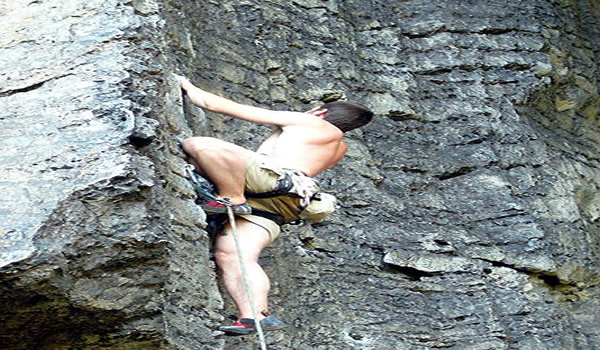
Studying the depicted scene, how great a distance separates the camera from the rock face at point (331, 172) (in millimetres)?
3396

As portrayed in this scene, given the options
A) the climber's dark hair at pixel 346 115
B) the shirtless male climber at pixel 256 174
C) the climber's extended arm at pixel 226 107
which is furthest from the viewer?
the climber's dark hair at pixel 346 115

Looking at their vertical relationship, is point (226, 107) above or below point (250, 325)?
above

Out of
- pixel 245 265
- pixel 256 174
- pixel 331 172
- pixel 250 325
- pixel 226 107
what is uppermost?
pixel 226 107

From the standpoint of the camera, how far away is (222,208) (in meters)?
4.40

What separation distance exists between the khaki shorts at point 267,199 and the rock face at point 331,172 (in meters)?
0.37

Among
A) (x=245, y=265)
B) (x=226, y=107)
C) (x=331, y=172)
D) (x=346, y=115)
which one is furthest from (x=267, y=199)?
(x=331, y=172)

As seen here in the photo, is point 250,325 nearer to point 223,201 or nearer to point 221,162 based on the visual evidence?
point 223,201

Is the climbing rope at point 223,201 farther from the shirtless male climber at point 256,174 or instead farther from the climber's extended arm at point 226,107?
the climber's extended arm at point 226,107

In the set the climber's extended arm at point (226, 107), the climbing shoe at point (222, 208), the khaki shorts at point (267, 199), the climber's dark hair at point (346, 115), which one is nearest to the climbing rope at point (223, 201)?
the climbing shoe at point (222, 208)

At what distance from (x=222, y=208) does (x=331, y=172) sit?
2264 mm

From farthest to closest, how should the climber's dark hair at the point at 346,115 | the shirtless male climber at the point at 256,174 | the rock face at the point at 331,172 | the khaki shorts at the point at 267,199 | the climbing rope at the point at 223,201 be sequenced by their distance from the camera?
the climber's dark hair at the point at 346,115 < the khaki shorts at the point at 267,199 < the shirtless male climber at the point at 256,174 < the climbing rope at the point at 223,201 < the rock face at the point at 331,172

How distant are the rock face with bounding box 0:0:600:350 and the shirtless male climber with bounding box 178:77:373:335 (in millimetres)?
219

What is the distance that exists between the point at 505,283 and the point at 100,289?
383 centimetres

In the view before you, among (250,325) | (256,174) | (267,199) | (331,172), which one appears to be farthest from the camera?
(331,172)
